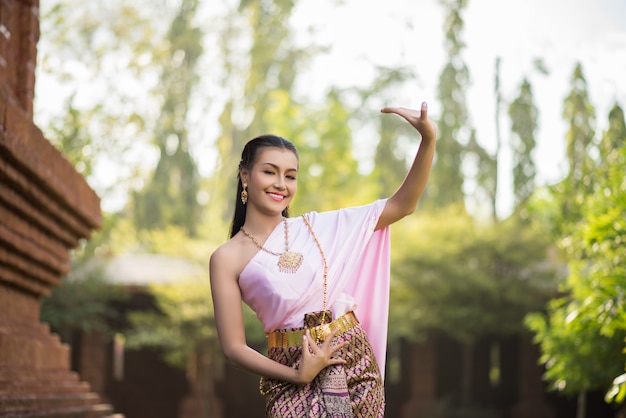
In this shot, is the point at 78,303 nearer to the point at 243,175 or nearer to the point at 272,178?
the point at 243,175

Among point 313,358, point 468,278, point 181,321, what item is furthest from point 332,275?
point 468,278

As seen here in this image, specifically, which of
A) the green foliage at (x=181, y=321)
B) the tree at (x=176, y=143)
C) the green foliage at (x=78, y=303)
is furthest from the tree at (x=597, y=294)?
the tree at (x=176, y=143)

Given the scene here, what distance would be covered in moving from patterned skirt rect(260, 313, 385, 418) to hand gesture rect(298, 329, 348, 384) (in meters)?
0.05

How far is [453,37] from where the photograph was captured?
2648 centimetres

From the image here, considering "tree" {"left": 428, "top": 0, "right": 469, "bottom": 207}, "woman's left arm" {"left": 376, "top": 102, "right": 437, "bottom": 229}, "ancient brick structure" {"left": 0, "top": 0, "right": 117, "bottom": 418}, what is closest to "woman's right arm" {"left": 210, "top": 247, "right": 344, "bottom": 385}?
"woman's left arm" {"left": 376, "top": 102, "right": 437, "bottom": 229}

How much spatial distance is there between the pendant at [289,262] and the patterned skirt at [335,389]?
0.14m

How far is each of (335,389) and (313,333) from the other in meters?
0.17

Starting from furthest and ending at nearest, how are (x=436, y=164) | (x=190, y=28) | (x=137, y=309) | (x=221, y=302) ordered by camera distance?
(x=190, y=28) < (x=436, y=164) < (x=137, y=309) < (x=221, y=302)

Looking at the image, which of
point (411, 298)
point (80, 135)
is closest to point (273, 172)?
point (80, 135)

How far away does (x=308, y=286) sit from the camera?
2.91 m

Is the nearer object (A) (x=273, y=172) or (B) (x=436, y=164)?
(A) (x=273, y=172)

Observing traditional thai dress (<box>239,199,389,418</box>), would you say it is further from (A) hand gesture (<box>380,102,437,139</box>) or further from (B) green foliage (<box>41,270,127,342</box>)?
(B) green foliage (<box>41,270,127,342</box>)

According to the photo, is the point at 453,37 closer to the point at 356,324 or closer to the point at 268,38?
the point at 268,38

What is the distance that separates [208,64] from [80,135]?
14.4m
